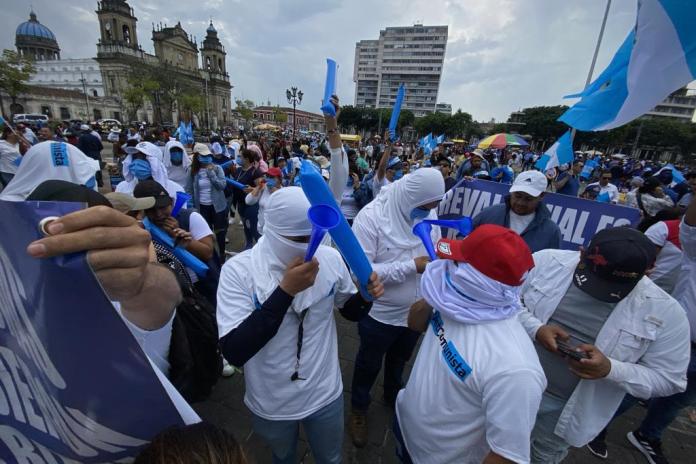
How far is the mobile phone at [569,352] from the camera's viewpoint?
5.01ft

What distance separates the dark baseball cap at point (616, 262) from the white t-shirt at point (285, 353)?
130cm

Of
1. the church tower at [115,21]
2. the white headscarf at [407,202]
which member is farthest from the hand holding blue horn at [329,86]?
the church tower at [115,21]

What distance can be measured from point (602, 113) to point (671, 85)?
43cm

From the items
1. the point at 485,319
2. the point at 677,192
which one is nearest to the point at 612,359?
the point at 485,319

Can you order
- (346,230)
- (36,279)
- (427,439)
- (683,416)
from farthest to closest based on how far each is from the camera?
(683,416), (427,439), (346,230), (36,279)

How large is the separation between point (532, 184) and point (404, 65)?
107 metres

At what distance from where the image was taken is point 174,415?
0.79m

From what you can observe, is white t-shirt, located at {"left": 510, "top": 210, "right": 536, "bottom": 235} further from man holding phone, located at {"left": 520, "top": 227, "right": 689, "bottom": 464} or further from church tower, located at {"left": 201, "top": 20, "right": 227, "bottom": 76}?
church tower, located at {"left": 201, "top": 20, "right": 227, "bottom": 76}

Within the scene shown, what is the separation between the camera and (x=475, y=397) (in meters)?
1.32

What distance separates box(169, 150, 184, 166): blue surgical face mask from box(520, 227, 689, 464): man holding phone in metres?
5.92

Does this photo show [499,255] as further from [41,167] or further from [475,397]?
[41,167]

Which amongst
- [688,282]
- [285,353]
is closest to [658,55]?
[688,282]

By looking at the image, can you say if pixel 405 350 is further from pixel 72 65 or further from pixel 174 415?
pixel 72 65

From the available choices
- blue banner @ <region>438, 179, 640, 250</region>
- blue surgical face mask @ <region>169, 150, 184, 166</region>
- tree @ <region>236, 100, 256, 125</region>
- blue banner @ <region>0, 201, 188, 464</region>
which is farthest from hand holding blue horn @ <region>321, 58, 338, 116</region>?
tree @ <region>236, 100, 256, 125</region>
